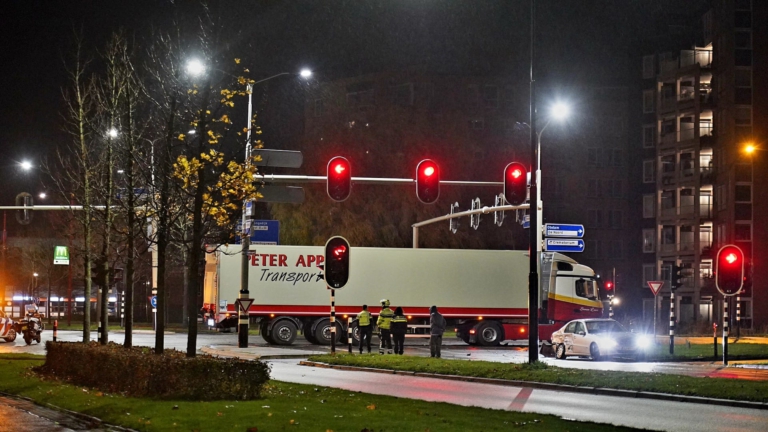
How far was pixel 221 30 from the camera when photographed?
20.0 meters

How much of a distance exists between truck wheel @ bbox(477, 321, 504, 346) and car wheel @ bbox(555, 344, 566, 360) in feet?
24.4

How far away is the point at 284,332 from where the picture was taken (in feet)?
136

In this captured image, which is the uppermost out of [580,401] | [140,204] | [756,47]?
[756,47]

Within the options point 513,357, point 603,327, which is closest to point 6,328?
point 513,357

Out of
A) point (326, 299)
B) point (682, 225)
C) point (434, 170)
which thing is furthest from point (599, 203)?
point (434, 170)

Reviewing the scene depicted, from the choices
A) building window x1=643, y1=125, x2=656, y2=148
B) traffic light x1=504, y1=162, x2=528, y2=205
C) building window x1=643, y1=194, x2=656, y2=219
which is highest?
building window x1=643, y1=125, x2=656, y2=148

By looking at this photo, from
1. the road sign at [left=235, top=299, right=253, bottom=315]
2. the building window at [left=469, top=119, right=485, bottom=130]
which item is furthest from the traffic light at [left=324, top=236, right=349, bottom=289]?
the building window at [left=469, top=119, right=485, bottom=130]

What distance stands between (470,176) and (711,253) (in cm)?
2385

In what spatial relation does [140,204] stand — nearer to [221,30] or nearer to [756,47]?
[221,30]

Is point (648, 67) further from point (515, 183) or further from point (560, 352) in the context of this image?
point (515, 183)

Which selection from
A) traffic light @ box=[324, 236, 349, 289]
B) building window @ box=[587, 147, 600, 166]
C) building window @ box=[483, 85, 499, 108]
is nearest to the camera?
traffic light @ box=[324, 236, 349, 289]

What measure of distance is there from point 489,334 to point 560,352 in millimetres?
7950

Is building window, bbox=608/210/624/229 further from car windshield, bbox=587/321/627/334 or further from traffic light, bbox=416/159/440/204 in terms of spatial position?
traffic light, bbox=416/159/440/204

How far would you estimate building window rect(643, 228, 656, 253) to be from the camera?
272 ft
